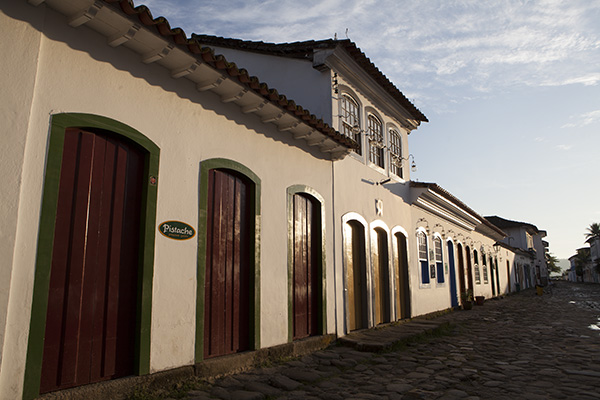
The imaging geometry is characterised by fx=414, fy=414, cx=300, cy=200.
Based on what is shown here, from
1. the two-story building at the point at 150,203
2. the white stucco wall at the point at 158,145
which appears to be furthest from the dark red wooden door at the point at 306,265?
the white stucco wall at the point at 158,145

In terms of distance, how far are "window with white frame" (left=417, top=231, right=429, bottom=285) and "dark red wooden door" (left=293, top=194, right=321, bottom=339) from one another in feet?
18.6

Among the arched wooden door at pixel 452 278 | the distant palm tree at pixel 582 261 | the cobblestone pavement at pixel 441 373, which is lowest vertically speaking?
the cobblestone pavement at pixel 441 373

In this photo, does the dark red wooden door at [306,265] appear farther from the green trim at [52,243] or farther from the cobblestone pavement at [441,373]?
the green trim at [52,243]

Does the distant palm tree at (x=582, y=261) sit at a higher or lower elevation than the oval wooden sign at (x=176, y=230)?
higher

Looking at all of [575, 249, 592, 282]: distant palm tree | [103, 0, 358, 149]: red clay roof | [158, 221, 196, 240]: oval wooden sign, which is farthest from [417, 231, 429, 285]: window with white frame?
[575, 249, 592, 282]: distant palm tree

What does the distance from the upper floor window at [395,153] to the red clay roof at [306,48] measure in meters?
1.13

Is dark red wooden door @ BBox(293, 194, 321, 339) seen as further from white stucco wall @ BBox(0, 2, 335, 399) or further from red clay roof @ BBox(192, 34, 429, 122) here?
red clay roof @ BBox(192, 34, 429, 122)

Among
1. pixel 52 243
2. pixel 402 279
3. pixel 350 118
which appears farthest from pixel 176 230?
pixel 402 279

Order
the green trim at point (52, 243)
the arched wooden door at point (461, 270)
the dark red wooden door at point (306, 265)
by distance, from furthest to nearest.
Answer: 1. the arched wooden door at point (461, 270)
2. the dark red wooden door at point (306, 265)
3. the green trim at point (52, 243)

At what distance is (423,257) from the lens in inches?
488

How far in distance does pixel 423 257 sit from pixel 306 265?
635cm

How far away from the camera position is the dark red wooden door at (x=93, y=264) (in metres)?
3.58

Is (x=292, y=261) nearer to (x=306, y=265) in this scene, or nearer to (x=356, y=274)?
(x=306, y=265)

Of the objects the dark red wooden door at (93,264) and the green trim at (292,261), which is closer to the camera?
the dark red wooden door at (93,264)
